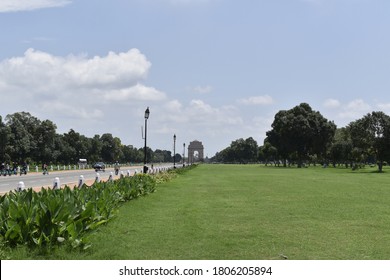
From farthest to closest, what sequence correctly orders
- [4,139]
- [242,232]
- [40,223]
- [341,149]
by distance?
1. [341,149]
2. [4,139]
3. [242,232]
4. [40,223]

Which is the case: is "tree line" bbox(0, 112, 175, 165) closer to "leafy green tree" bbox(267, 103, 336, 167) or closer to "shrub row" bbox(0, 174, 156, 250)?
"leafy green tree" bbox(267, 103, 336, 167)

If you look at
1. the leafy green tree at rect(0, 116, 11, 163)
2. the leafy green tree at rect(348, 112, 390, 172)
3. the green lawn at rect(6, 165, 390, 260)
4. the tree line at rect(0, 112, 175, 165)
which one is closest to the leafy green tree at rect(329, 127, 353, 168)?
the leafy green tree at rect(348, 112, 390, 172)

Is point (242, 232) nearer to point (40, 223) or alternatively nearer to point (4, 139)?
point (40, 223)

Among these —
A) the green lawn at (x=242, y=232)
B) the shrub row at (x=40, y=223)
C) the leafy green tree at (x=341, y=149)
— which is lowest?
the green lawn at (x=242, y=232)

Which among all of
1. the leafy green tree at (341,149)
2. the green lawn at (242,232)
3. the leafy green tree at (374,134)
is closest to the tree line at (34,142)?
the leafy green tree at (374,134)

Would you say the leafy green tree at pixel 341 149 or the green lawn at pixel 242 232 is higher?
the leafy green tree at pixel 341 149

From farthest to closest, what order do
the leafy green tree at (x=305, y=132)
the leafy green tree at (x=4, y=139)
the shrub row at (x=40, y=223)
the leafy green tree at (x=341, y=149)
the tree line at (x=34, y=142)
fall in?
the leafy green tree at (x=341, y=149), the leafy green tree at (x=305, y=132), the tree line at (x=34, y=142), the leafy green tree at (x=4, y=139), the shrub row at (x=40, y=223)

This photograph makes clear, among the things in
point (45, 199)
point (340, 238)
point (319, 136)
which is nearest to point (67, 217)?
point (45, 199)

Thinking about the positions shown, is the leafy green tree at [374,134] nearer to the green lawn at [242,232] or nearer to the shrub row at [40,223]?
the green lawn at [242,232]

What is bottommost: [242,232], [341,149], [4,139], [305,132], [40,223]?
[242,232]

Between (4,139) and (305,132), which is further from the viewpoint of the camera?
(305,132)

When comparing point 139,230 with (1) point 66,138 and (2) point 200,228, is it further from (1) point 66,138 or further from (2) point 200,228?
(1) point 66,138

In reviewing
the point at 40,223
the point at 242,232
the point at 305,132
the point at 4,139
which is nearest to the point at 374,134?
the point at 305,132

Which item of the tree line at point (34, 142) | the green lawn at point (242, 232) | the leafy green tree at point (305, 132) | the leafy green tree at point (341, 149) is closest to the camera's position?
the green lawn at point (242, 232)
